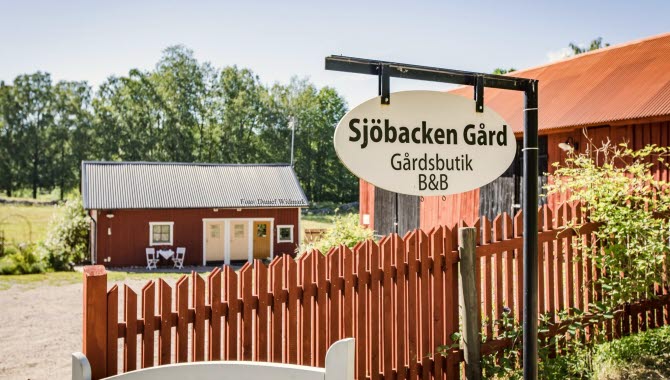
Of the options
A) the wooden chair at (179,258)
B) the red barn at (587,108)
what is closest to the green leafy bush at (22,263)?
the wooden chair at (179,258)

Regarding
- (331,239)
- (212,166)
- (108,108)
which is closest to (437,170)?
(331,239)

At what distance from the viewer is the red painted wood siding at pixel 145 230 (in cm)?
2369

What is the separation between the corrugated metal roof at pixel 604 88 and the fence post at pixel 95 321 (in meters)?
8.35

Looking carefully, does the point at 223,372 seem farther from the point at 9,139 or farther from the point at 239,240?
the point at 9,139

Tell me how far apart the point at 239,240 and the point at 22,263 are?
9.32 metres

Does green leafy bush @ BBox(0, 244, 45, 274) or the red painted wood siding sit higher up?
the red painted wood siding

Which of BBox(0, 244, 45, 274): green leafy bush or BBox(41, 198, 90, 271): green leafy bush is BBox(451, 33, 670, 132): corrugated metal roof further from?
BBox(41, 198, 90, 271): green leafy bush

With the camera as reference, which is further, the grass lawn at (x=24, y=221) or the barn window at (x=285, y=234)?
the grass lawn at (x=24, y=221)

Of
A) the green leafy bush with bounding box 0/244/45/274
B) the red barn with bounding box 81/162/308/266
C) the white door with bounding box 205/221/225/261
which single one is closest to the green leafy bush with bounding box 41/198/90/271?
the green leafy bush with bounding box 0/244/45/274

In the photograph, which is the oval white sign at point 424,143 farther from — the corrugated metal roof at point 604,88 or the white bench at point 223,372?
the corrugated metal roof at point 604,88

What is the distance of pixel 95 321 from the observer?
9.96ft

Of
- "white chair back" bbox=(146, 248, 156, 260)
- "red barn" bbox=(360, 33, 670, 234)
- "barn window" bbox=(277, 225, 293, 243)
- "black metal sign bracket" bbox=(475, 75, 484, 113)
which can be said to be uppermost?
"red barn" bbox=(360, 33, 670, 234)

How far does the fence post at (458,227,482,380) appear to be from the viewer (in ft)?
13.8

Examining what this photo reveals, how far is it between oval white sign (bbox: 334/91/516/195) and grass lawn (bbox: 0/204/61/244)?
30.5m
